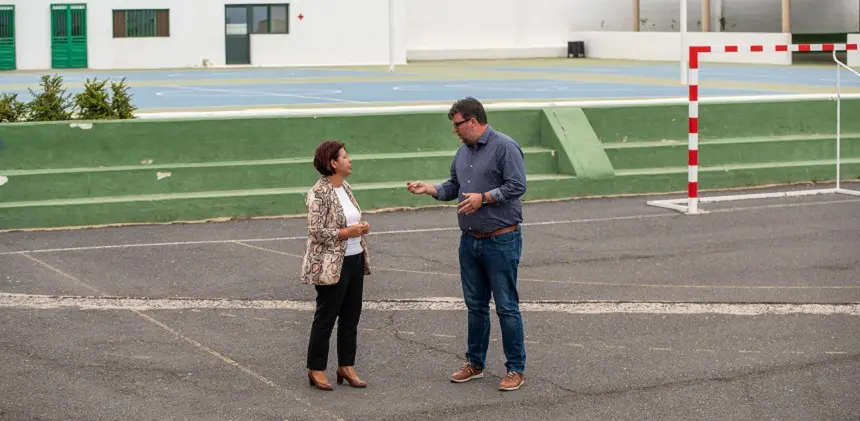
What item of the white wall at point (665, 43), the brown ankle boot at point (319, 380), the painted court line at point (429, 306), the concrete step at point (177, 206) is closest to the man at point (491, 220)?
the brown ankle boot at point (319, 380)

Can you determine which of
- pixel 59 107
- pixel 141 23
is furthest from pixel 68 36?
pixel 59 107

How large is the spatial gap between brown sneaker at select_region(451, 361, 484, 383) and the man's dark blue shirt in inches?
34.8

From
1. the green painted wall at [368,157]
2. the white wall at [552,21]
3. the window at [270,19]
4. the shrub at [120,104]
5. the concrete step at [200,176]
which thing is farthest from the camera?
the white wall at [552,21]

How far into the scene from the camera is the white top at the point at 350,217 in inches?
340

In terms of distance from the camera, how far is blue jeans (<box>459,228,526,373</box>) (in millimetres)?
8664

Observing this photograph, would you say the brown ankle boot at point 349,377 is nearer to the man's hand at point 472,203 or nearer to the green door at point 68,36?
the man's hand at point 472,203

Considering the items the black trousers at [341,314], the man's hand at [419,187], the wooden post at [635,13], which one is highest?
the wooden post at [635,13]

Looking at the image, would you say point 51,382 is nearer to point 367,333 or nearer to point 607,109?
point 367,333

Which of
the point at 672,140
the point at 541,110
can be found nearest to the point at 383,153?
the point at 541,110

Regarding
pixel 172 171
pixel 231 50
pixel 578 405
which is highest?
pixel 231 50

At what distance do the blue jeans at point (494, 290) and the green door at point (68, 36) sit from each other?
139 feet

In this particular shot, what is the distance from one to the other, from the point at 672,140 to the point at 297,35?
34.2 metres

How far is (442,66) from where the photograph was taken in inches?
2008

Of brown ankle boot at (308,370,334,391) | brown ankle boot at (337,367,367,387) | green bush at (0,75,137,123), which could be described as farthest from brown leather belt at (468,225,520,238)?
green bush at (0,75,137,123)
